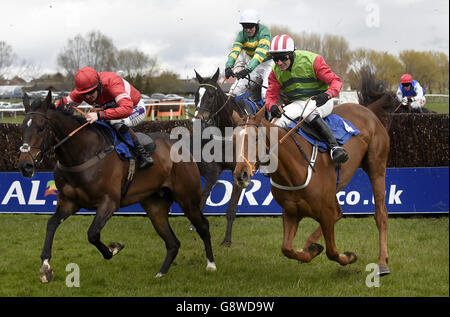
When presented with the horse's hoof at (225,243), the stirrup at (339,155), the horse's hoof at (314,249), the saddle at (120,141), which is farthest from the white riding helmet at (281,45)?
the horse's hoof at (225,243)

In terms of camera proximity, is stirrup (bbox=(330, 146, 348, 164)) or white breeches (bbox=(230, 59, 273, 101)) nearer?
stirrup (bbox=(330, 146, 348, 164))

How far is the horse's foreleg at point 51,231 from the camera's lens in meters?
4.86

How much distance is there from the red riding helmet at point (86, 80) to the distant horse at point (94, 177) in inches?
11.5

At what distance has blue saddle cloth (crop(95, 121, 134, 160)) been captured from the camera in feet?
17.8

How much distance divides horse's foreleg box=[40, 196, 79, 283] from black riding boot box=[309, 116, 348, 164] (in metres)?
2.49

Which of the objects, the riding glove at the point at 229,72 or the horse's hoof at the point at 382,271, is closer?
the horse's hoof at the point at 382,271

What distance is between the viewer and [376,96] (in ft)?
22.5

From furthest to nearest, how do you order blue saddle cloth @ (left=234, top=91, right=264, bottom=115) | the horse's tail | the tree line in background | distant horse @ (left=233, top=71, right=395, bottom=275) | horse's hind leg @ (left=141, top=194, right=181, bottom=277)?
the tree line in background < blue saddle cloth @ (left=234, top=91, right=264, bottom=115) < the horse's tail < horse's hind leg @ (left=141, top=194, right=181, bottom=277) < distant horse @ (left=233, top=71, right=395, bottom=275)

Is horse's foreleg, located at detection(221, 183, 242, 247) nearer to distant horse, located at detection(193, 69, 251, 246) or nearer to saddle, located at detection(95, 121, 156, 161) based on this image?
distant horse, located at detection(193, 69, 251, 246)

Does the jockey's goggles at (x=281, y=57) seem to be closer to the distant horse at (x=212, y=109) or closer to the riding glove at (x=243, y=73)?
the distant horse at (x=212, y=109)

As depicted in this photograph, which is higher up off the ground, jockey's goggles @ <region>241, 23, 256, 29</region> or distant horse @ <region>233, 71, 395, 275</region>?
jockey's goggles @ <region>241, 23, 256, 29</region>

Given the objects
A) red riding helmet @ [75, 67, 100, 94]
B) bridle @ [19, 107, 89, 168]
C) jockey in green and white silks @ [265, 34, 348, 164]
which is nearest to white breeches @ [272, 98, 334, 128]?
jockey in green and white silks @ [265, 34, 348, 164]
